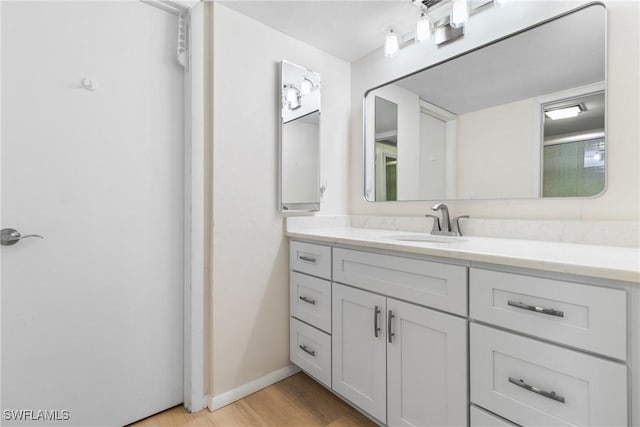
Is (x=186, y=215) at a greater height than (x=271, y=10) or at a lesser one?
lesser

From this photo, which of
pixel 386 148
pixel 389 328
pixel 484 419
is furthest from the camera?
pixel 386 148

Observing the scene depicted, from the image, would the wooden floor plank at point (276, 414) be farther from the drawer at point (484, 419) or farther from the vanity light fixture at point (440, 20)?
the vanity light fixture at point (440, 20)

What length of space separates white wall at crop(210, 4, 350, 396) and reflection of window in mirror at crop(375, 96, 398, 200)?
637 millimetres

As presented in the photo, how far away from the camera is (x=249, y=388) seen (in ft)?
5.55

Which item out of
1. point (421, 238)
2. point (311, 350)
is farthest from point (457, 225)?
point (311, 350)

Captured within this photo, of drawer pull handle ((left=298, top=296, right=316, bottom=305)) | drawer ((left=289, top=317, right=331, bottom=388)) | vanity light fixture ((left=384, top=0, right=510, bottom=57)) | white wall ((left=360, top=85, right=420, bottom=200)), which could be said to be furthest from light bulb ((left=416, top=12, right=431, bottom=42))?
drawer ((left=289, top=317, right=331, bottom=388))

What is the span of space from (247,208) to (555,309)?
141cm

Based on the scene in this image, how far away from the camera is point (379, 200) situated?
6.83 ft

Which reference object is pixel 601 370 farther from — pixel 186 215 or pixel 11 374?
pixel 11 374

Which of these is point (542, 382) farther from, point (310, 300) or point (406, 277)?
point (310, 300)

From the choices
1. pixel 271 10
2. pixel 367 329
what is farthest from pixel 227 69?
pixel 367 329

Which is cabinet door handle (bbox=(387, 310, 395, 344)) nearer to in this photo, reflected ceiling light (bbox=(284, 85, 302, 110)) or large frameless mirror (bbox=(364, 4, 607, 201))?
large frameless mirror (bbox=(364, 4, 607, 201))

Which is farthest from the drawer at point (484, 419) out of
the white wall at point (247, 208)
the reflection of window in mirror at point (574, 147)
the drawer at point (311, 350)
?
the white wall at point (247, 208)

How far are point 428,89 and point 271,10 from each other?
1.01 m
